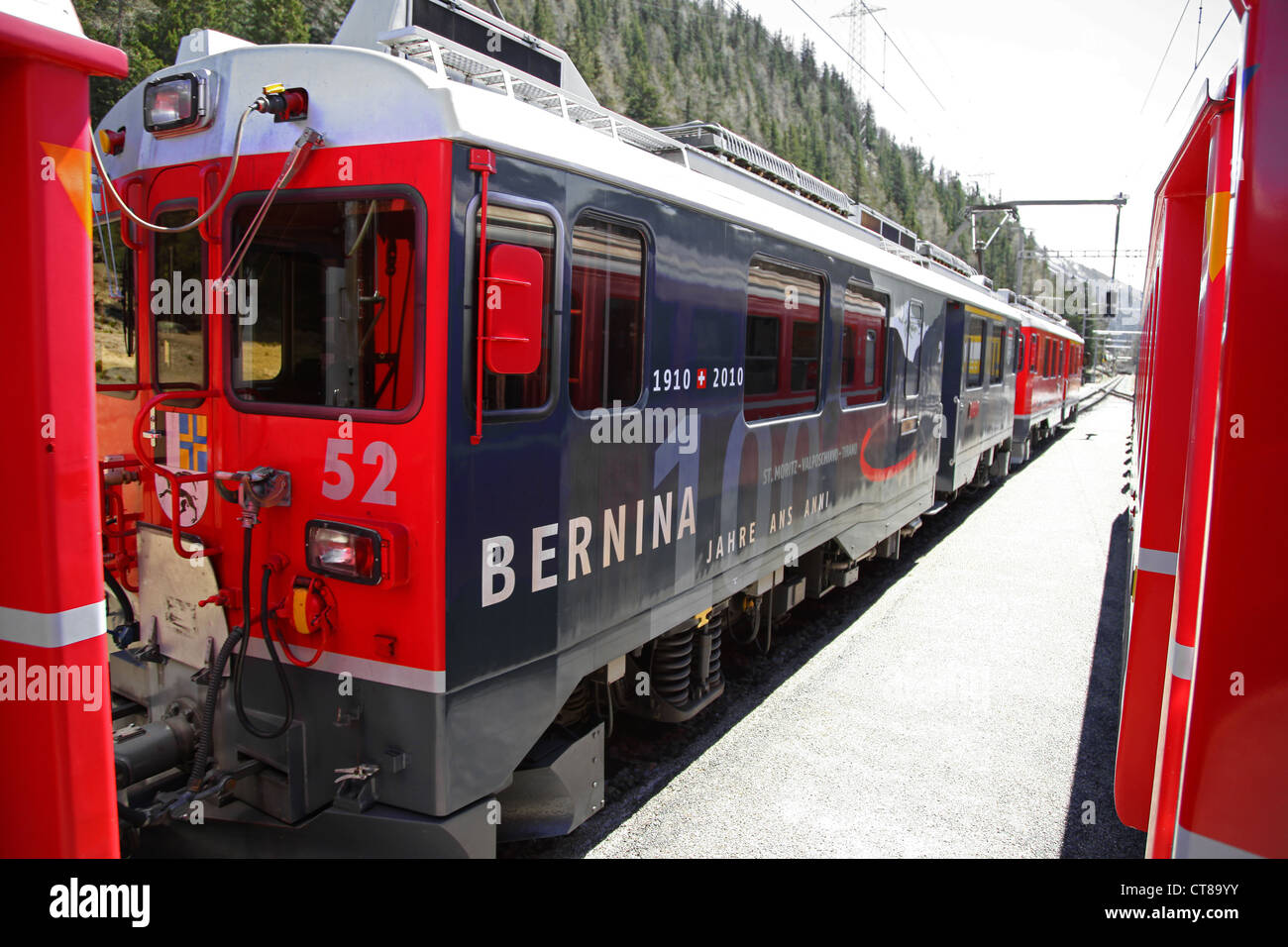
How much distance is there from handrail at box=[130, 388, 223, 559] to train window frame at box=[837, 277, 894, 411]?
4262mm

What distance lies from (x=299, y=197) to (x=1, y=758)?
1.97 m

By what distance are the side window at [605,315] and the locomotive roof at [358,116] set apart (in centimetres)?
25

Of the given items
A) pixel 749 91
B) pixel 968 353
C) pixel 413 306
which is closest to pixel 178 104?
Answer: pixel 413 306

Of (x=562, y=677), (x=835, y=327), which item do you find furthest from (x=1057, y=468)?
(x=562, y=677)

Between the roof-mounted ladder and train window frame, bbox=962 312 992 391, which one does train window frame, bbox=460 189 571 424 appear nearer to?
the roof-mounted ladder

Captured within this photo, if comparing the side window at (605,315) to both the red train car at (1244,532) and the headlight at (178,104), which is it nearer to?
the headlight at (178,104)

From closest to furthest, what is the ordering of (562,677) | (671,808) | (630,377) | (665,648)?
(562,677), (630,377), (671,808), (665,648)

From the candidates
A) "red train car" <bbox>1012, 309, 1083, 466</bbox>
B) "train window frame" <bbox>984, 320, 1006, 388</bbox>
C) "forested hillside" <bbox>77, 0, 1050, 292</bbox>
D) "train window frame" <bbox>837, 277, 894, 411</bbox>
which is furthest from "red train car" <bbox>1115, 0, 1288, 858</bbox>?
"forested hillside" <bbox>77, 0, 1050, 292</bbox>

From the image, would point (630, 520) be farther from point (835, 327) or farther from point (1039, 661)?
point (1039, 661)

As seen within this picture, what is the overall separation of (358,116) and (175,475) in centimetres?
137

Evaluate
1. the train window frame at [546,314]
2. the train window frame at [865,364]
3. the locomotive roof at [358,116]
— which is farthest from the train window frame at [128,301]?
the train window frame at [865,364]

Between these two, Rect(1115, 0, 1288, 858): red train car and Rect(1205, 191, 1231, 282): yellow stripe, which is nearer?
Rect(1115, 0, 1288, 858): red train car

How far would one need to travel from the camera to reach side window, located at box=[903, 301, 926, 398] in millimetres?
8273

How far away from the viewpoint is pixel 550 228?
11.0 feet
